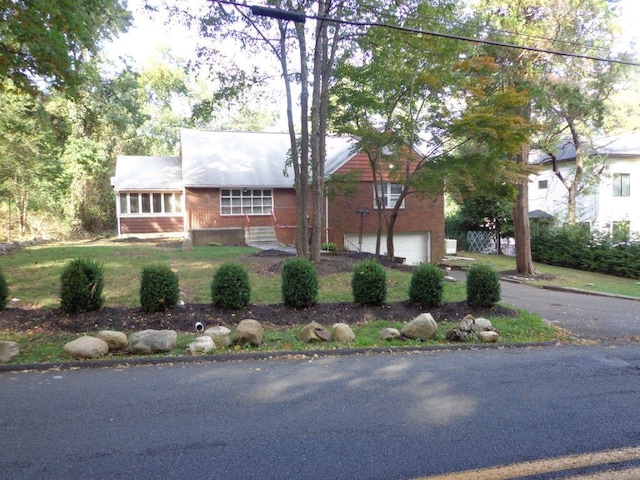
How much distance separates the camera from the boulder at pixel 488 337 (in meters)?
7.40

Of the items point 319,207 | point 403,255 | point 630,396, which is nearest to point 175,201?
point 403,255

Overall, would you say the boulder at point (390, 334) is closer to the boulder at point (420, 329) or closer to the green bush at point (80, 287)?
the boulder at point (420, 329)

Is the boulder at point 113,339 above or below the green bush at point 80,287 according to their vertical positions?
below

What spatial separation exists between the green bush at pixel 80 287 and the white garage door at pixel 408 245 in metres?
16.2

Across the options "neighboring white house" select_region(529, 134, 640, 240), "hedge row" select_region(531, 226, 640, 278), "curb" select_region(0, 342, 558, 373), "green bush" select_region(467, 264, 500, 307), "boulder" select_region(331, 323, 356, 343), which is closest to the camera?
"curb" select_region(0, 342, 558, 373)

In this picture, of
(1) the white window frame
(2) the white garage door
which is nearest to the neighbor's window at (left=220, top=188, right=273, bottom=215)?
(1) the white window frame

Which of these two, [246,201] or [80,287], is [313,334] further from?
[246,201]

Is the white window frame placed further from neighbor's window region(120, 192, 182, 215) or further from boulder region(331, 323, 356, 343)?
boulder region(331, 323, 356, 343)

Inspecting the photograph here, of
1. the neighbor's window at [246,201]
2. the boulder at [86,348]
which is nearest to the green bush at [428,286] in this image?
the boulder at [86,348]

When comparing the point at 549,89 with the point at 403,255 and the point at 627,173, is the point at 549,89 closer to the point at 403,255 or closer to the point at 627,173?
the point at 403,255

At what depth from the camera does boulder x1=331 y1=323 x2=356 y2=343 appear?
278 inches

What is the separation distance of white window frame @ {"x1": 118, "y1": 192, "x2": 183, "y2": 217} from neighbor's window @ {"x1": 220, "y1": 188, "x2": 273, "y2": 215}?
9.32ft

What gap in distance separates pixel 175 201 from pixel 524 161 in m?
17.3

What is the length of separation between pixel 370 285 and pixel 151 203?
1875cm
